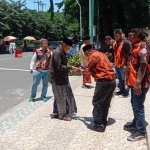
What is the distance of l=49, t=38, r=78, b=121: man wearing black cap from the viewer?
16.2 feet

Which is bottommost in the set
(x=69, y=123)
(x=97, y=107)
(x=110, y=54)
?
(x=69, y=123)

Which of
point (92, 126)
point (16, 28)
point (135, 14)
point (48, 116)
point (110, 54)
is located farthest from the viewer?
point (16, 28)

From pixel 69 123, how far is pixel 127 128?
3.55 ft

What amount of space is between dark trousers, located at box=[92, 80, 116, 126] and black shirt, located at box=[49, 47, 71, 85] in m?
0.81

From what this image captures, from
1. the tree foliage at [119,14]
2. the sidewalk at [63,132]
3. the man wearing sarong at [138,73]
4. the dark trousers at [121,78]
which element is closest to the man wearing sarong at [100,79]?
the sidewalk at [63,132]

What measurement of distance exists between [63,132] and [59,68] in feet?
3.69

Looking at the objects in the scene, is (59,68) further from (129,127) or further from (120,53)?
(120,53)

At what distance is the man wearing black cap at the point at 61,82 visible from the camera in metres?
4.93

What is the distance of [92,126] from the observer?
479 cm

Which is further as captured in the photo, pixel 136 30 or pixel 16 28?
pixel 16 28

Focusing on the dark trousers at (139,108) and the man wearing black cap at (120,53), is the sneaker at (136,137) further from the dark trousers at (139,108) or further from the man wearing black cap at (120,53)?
the man wearing black cap at (120,53)

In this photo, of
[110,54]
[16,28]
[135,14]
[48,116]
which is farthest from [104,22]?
[16,28]

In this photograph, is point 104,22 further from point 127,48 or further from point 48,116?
point 48,116

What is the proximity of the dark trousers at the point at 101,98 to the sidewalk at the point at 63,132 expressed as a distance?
0.88 ft
